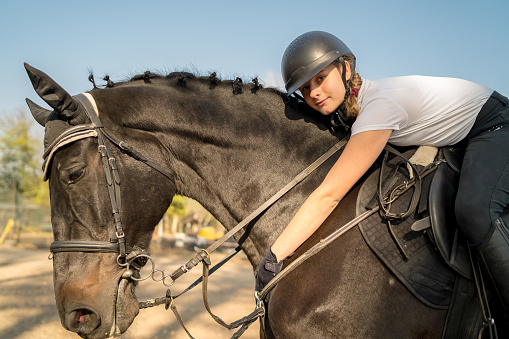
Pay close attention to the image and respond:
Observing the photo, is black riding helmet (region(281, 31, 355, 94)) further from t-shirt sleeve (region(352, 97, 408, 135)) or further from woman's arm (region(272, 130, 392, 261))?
woman's arm (region(272, 130, 392, 261))

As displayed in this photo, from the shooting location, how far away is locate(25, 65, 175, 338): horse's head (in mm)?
2598

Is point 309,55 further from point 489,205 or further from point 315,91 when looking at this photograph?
point 489,205

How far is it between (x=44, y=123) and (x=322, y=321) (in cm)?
239

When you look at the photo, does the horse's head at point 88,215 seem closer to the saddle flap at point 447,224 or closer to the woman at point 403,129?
the woman at point 403,129

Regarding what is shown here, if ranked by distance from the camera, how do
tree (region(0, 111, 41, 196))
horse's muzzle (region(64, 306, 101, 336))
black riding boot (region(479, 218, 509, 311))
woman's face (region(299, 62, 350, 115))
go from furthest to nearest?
tree (region(0, 111, 41, 196)) < woman's face (region(299, 62, 350, 115)) < horse's muzzle (region(64, 306, 101, 336)) < black riding boot (region(479, 218, 509, 311))

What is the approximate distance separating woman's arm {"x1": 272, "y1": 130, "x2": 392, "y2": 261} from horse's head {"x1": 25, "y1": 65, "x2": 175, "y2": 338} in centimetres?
109

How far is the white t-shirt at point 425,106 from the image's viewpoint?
2.45 metres

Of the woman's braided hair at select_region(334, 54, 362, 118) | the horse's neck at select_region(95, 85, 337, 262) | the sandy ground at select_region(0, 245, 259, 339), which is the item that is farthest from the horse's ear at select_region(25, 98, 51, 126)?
the sandy ground at select_region(0, 245, 259, 339)

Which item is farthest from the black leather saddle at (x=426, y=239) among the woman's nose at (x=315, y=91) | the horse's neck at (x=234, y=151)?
the woman's nose at (x=315, y=91)

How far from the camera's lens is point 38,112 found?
9.74ft

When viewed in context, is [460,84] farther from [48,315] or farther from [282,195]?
[48,315]

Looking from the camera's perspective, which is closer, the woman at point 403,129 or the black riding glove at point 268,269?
the woman at point 403,129

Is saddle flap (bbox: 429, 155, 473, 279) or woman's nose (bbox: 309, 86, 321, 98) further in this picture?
woman's nose (bbox: 309, 86, 321, 98)

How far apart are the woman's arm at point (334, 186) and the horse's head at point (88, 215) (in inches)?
42.8
